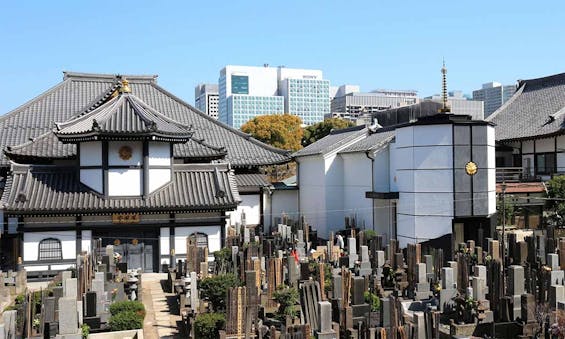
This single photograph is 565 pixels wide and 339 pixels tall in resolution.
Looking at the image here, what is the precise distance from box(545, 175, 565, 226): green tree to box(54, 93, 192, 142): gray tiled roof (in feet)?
61.9

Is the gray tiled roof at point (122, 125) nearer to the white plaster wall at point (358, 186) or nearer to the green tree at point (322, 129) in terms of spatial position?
the white plaster wall at point (358, 186)

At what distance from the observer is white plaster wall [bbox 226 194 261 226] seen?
Result: 29.1 meters

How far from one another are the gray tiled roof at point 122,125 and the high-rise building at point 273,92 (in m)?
106

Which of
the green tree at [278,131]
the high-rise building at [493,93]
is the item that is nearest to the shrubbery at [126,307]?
the green tree at [278,131]

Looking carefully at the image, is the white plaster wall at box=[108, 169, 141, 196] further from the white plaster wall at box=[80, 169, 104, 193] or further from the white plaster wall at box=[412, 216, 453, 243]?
the white plaster wall at box=[412, 216, 453, 243]

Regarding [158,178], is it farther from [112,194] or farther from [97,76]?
[97,76]

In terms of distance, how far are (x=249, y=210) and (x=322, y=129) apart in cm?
2922

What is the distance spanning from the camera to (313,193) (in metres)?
31.7

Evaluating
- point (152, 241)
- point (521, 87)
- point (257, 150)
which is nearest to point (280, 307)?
point (152, 241)

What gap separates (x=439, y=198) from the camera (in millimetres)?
23125

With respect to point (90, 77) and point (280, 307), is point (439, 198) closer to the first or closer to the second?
point (280, 307)

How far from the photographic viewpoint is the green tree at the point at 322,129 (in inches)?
2207

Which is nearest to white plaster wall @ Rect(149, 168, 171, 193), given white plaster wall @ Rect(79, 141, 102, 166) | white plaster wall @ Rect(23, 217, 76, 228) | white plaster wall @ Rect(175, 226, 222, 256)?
white plaster wall @ Rect(175, 226, 222, 256)

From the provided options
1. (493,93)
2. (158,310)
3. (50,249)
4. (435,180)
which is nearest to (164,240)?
(50,249)
